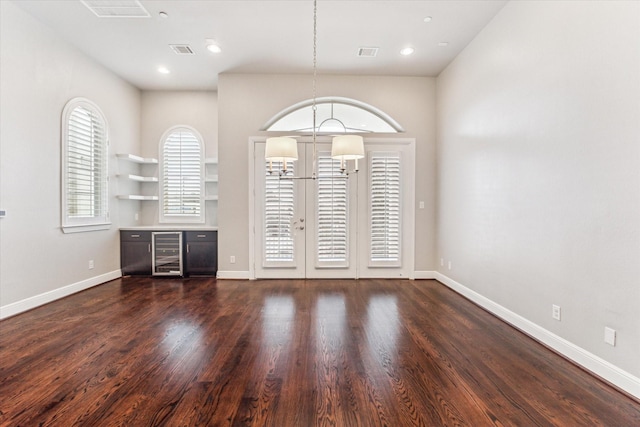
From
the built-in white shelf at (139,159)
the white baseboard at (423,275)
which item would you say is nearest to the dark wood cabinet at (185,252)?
the built-in white shelf at (139,159)

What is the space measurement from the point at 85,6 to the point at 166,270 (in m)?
3.93

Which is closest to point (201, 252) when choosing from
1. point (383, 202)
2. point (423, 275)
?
point (383, 202)

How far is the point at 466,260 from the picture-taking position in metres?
4.33

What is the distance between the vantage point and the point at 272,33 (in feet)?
13.3

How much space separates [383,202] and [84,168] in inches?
186

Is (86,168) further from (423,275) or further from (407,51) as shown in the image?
(423,275)

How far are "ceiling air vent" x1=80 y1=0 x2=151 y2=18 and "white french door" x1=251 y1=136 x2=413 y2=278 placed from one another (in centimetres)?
228

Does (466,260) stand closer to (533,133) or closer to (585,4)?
(533,133)

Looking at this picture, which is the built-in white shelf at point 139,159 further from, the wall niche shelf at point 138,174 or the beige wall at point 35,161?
the beige wall at point 35,161

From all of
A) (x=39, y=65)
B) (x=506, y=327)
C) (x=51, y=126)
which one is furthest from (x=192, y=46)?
(x=506, y=327)

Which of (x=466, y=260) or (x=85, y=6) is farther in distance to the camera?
(x=466, y=260)

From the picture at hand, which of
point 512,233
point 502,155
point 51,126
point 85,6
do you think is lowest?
point 512,233

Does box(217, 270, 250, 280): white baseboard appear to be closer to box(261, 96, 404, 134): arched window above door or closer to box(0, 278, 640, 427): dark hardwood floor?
box(0, 278, 640, 427): dark hardwood floor

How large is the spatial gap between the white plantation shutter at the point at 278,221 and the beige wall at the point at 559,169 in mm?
2731
